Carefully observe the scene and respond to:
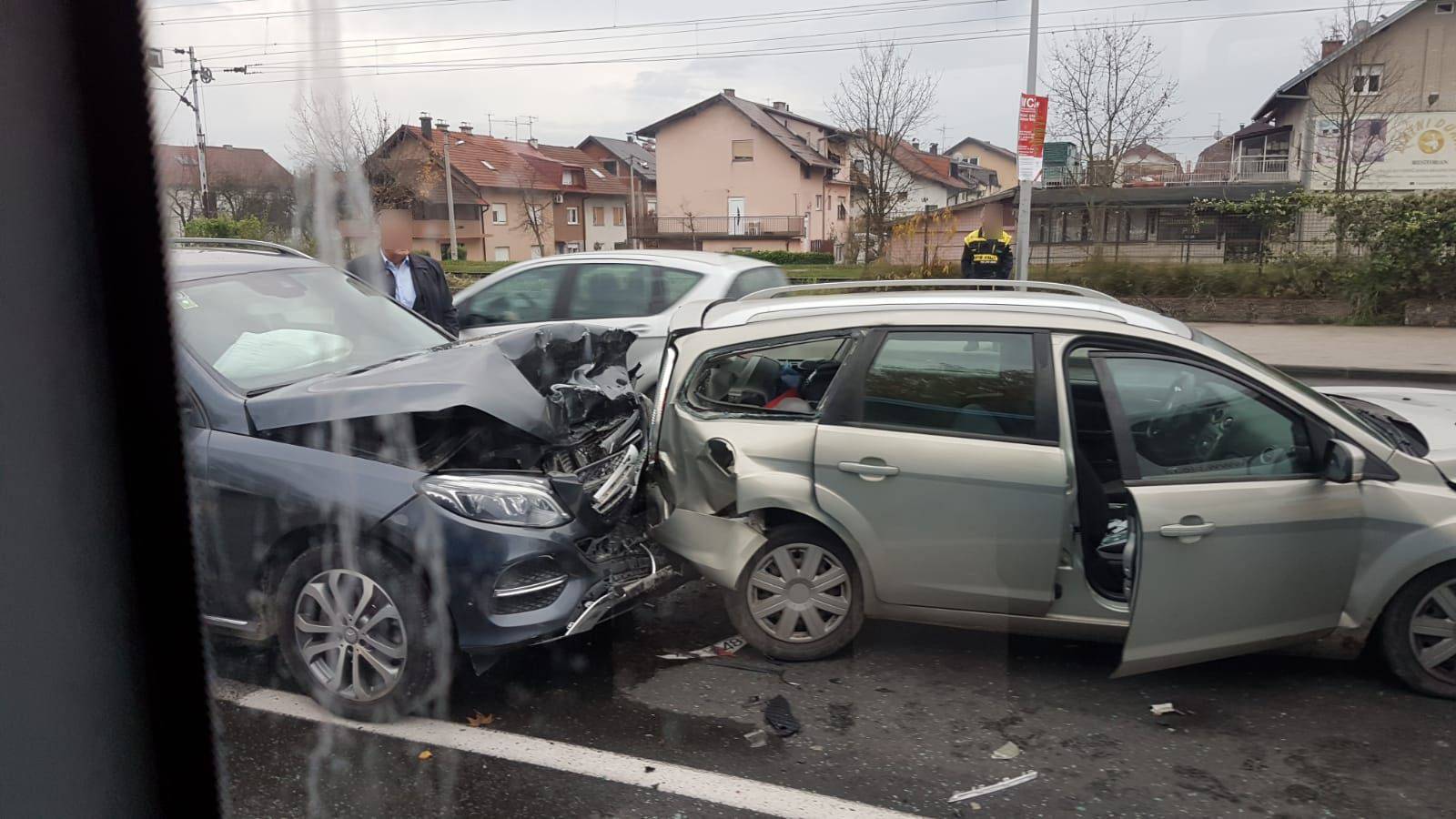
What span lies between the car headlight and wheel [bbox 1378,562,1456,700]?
10.6ft

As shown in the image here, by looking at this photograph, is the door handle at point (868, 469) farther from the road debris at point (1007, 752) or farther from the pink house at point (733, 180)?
the pink house at point (733, 180)

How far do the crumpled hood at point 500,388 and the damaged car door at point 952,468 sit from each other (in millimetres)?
1132

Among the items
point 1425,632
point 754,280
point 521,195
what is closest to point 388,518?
point 1425,632

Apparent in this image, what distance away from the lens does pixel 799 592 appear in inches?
169

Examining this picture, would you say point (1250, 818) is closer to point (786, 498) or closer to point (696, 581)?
point (786, 498)

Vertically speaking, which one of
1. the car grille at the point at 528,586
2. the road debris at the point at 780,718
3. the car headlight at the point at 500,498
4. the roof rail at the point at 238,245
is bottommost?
the road debris at the point at 780,718

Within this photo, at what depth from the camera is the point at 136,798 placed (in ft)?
10.3

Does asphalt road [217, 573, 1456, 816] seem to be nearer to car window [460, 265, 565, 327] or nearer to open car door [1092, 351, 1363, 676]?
open car door [1092, 351, 1363, 676]

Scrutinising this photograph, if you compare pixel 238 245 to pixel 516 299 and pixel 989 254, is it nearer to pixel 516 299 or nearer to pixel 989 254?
pixel 516 299

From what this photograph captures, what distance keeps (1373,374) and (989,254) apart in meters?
5.04

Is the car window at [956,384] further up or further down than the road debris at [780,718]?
further up

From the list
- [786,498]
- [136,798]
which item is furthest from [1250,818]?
[136,798]

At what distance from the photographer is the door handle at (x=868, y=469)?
4102mm

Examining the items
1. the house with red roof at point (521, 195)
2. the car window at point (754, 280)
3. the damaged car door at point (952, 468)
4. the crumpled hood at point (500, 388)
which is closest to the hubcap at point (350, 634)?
the crumpled hood at point (500, 388)
